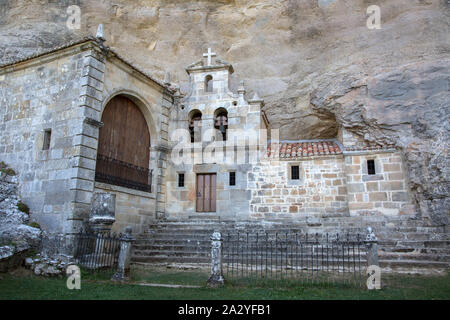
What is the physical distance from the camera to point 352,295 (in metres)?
6.66

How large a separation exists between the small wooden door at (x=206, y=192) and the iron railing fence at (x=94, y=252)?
16.3 feet

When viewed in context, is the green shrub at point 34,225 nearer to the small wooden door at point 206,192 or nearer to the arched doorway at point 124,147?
the arched doorway at point 124,147

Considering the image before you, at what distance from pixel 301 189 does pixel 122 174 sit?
6921mm

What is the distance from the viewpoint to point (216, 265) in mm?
7766

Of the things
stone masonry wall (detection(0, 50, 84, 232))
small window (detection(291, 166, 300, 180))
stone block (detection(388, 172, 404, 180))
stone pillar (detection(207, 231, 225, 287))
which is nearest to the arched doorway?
stone masonry wall (detection(0, 50, 84, 232))

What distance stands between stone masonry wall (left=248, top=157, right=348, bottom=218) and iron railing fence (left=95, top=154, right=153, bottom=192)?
4.31m

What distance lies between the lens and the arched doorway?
1234 centimetres

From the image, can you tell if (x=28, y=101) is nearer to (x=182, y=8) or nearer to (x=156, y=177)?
(x=156, y=177)

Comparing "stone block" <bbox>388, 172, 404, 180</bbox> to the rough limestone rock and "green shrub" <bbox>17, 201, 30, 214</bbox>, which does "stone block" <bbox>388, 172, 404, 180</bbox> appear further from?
"green shrub" <bbox>17, 201, 30, 214</bbox>

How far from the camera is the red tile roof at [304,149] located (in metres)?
13.7

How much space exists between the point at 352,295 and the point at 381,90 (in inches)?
372
